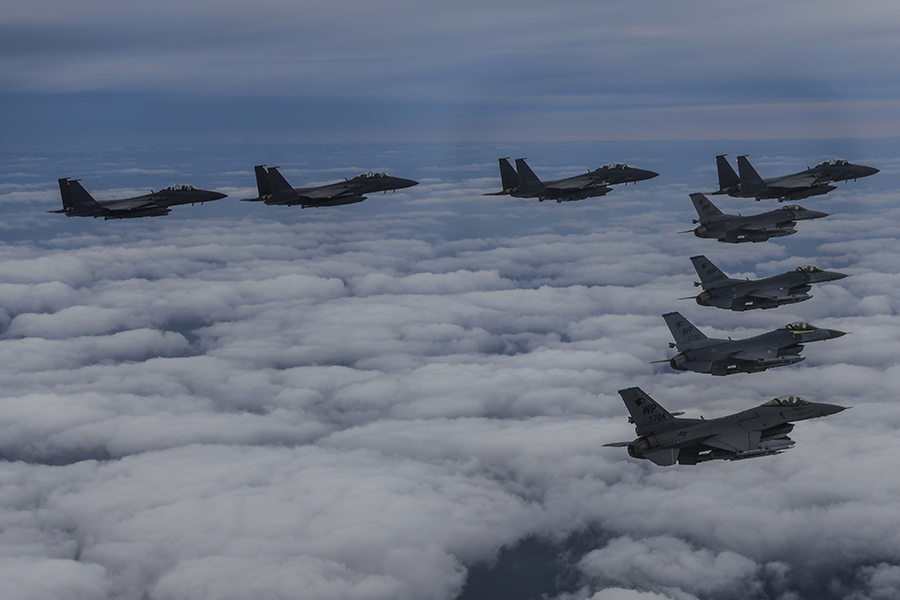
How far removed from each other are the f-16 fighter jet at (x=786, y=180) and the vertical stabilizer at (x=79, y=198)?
80.0 meters

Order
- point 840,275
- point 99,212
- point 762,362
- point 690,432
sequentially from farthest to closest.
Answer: point 99,212 → point 840,275 → point 762,362 → point 690,432

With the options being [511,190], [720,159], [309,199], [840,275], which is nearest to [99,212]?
[309,199]

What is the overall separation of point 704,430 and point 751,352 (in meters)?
17.6

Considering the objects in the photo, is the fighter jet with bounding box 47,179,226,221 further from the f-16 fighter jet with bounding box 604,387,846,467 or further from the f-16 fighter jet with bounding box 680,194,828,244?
the f-16 fighter jet with bounding box 604,387,846,467

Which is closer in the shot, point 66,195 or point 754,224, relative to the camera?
point 754,224

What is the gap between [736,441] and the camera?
61.3 metres

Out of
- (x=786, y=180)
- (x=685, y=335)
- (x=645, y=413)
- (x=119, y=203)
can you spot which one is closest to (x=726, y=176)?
(x=786, y=180)

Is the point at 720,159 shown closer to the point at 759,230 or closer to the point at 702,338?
the point at 759,230

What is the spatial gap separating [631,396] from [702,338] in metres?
20.2

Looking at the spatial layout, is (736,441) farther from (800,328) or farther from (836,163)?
(836,163)

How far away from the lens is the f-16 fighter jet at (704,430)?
62.2 meters

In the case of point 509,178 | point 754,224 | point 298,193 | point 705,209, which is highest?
point 509,178

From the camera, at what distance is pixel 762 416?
209 ft

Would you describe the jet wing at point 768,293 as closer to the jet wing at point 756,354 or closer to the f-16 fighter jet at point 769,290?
the f-16 fighter jet at point 769,290
